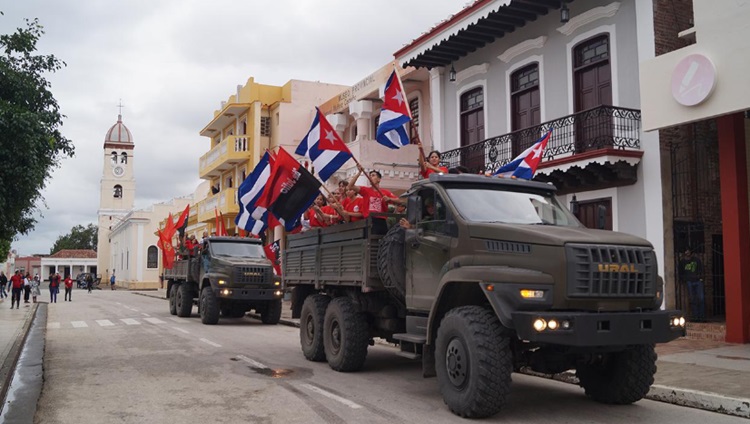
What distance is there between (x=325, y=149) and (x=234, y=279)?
289 inches

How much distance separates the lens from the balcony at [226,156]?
35969mm

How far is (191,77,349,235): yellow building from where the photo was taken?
3372 centimetres

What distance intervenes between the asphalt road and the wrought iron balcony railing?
6231mm

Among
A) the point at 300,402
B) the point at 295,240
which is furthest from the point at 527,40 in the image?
the point at 300,402

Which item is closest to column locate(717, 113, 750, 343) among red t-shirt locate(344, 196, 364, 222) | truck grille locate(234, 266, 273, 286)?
red t-shirt locate(344, 196, 364, 222)

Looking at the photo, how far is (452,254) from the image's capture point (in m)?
7.62

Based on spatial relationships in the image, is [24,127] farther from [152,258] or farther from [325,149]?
[152,258]

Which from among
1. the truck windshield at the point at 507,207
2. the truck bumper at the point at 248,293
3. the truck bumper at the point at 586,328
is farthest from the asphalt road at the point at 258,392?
the truck bumper at the point at 248,293

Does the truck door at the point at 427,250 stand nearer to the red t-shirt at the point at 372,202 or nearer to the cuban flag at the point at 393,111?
the red t-shirt at the point at 372,202

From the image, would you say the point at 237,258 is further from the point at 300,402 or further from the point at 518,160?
the point at 300,402

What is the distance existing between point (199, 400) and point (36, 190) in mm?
5076

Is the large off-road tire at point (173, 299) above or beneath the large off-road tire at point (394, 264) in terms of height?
beneath

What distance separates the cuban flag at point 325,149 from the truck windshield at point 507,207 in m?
4.54

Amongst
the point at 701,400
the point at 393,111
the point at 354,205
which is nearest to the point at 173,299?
the point at 393,111
